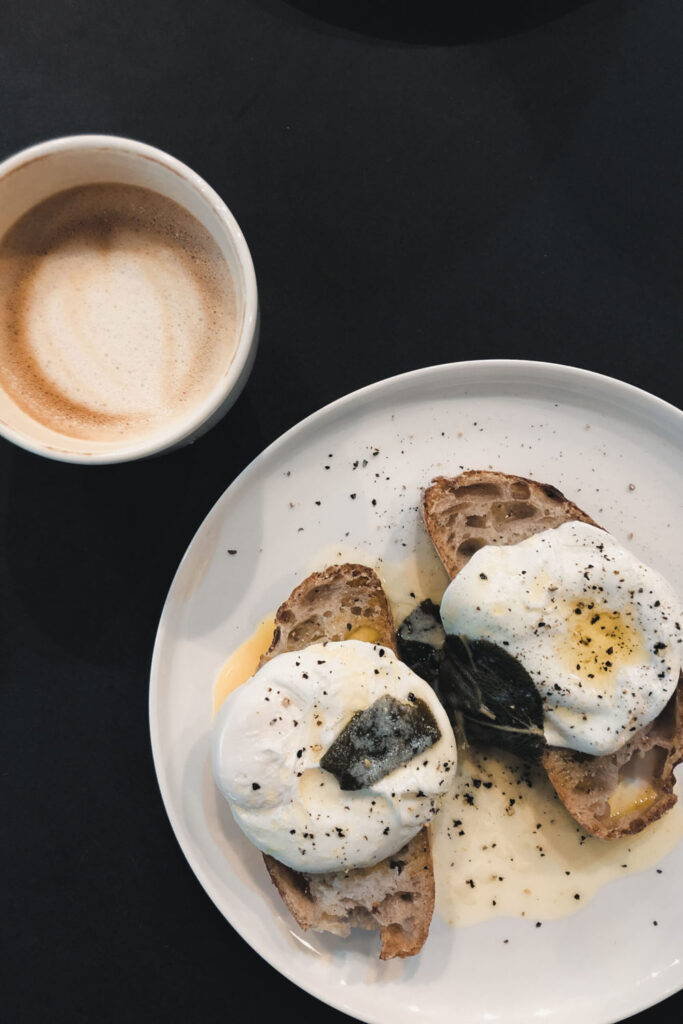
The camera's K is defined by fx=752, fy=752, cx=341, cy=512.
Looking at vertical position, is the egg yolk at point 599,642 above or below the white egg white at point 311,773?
above

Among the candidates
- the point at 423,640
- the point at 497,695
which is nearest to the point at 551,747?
the point at 497,695

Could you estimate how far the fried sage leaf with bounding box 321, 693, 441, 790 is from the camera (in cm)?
130

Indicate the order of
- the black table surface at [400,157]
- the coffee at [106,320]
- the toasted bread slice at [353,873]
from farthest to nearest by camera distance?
the black table surface at [400,157] → the toasted bread slice at [353,873] → the coffee at [106,320]

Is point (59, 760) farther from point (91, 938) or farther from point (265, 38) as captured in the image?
point (265, 38)

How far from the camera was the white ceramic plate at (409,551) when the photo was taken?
1489 millimetres

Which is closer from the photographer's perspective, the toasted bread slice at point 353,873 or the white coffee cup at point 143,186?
the white coffee cup at point 143,186

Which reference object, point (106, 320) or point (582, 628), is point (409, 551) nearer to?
point (582, 628)

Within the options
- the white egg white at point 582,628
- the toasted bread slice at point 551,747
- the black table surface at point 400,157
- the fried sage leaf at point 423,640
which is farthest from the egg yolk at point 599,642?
the black table surface at point 400,157

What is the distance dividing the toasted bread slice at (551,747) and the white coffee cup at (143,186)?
0.49 m

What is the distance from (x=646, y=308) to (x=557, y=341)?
199 mm

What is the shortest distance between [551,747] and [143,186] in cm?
124

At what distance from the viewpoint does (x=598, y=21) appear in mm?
1571

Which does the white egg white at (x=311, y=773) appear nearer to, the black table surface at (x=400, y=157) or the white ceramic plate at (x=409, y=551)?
the white ceramic plate at (x=409, y=551)

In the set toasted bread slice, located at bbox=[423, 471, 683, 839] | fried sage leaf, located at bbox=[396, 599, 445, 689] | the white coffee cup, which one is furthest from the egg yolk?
the white coffee cup
